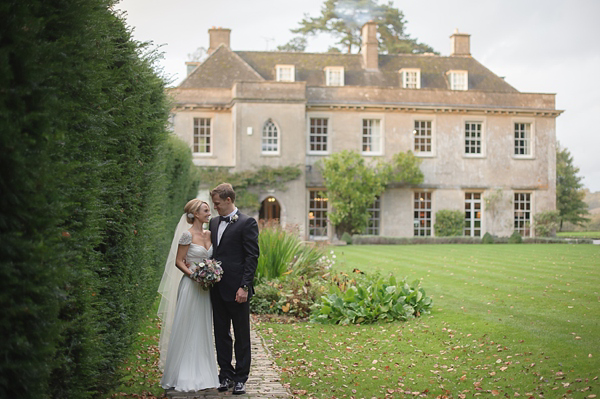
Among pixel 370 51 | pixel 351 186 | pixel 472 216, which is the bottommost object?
pixel 472 216

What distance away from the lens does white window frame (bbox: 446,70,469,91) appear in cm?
3148

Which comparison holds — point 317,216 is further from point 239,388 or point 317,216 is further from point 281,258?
point 239,388

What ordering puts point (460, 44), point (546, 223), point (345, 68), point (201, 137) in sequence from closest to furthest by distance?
point (201, 137) < point (546, 223) < point (345, 68) < point (460, 44)

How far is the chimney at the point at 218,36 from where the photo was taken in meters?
32.0

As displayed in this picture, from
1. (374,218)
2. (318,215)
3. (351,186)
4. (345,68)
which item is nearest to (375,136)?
(351,186)

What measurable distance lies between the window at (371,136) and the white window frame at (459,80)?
16.5ft

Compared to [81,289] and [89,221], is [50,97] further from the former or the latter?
[81,289]

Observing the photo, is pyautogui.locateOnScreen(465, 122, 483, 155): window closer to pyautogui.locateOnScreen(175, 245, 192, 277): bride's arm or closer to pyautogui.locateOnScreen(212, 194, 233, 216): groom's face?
pyautogui.locateOnScreen(212, 194, 233, 216): groom's face

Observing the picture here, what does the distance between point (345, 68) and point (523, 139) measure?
996 centimetres

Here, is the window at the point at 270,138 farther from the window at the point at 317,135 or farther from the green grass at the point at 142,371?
the green grass at the point at 142,371

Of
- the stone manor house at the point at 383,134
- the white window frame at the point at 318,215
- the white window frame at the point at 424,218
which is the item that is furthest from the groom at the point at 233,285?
the white window frame at the point at 424,218

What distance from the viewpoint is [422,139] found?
2995cm

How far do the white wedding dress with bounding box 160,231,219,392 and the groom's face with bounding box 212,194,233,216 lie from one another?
412 millimetres

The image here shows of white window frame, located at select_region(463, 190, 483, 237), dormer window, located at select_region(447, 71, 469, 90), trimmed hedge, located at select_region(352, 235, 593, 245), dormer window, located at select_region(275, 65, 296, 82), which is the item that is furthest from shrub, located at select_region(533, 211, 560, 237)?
dormer window, located at select_region(275, 65, 296, 82)
